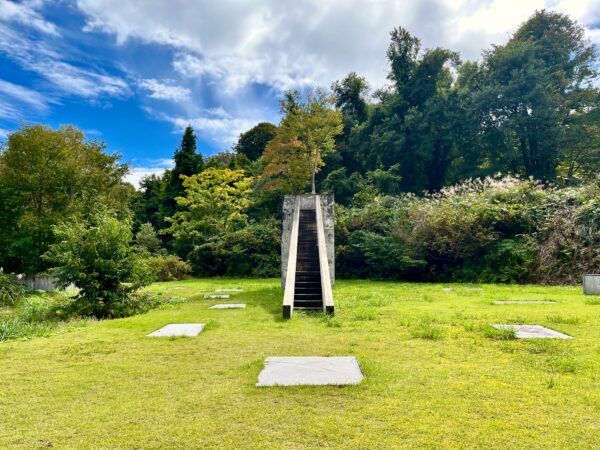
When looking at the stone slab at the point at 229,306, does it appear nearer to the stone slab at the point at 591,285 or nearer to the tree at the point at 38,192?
the tree at the point at 38,192

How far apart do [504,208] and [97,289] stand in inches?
500

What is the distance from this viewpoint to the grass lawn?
250 cm

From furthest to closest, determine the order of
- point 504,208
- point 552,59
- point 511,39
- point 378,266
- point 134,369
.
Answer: point 511,39, point 552,59, point 378,266, point 504,208, point 134,369

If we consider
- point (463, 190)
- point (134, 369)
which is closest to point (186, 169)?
point (463, 190)

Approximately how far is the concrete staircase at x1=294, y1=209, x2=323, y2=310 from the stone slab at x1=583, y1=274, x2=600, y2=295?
19.6 feet

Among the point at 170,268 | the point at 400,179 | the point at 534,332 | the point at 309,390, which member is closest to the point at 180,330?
the point at 309,390

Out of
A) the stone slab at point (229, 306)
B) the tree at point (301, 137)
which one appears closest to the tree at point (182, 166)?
the tree at point (301, 137)

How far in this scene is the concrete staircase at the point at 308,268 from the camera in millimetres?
8305

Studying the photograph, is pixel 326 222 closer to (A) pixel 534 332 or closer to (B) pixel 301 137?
(A) pixel 534 332

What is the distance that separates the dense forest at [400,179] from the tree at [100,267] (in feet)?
1.01

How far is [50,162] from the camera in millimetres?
13883

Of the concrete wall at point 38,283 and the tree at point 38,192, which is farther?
the concrete wall at point 38,283

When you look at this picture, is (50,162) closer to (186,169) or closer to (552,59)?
(186,169)

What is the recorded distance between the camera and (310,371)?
376 centimetres
